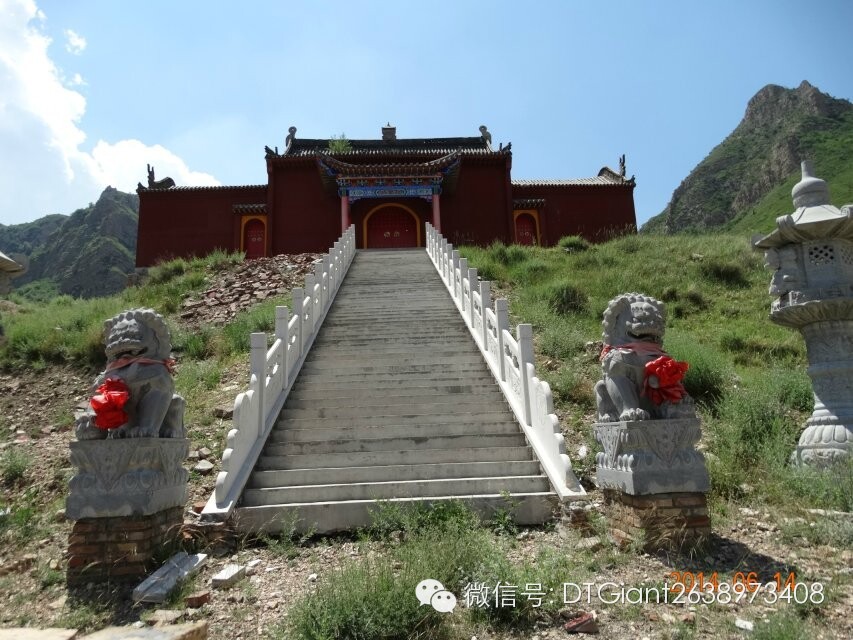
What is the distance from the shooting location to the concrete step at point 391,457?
545 cm

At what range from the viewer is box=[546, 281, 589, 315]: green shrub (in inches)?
433

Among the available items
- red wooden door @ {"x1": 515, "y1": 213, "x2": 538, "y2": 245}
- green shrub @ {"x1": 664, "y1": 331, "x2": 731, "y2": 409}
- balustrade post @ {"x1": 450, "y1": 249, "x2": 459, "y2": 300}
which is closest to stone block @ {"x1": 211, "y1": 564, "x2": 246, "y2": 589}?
green shrub @ {"x1": 664, "y1": 331, "x2": 731, "y2": 409}

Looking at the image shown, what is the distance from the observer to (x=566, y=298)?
36.9 feet

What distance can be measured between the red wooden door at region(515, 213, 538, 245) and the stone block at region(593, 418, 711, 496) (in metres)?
17.9

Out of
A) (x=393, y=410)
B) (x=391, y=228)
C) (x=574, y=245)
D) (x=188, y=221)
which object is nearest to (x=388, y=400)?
(x=393, y=410)

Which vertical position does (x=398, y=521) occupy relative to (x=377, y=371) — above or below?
below

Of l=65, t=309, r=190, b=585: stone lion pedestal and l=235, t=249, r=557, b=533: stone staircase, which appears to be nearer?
l=65, t=309, r=190, b=585: stone lion pedestal

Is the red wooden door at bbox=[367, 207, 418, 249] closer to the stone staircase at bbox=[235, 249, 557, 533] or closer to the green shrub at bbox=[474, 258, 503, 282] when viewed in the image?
the green shrub at bbox=[474, 258, 503, 282]

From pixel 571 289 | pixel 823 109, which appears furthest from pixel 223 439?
pixel 823 109

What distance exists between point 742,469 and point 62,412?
8.39m

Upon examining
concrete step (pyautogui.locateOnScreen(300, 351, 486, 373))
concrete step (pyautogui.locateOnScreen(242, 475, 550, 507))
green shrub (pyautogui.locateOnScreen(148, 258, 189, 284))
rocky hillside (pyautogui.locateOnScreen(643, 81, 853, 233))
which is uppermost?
rocky hillside (pyautogui.locateOnScreen(643, 81, 853, 233))

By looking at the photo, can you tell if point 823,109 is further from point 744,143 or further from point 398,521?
point 398,521

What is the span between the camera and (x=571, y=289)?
11.5 meters

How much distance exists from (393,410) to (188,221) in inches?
690
